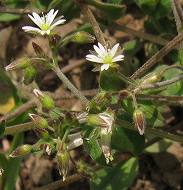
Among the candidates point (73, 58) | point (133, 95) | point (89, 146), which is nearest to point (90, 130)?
point (89, 146)

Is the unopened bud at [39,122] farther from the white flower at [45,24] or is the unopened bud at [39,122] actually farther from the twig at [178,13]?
the twig at [178,13]

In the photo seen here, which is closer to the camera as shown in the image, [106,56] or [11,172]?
[106,56]

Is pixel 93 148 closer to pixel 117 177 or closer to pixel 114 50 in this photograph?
pixel 114 50

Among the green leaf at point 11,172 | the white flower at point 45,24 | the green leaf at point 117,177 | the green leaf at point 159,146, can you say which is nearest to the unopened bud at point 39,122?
the white flower at point 45,24

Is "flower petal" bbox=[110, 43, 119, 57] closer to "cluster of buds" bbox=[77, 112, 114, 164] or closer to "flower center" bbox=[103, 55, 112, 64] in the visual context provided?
"flower center" bbox=[103, 55, 112, 64]

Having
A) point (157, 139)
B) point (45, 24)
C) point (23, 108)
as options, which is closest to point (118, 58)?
point (45, 24)

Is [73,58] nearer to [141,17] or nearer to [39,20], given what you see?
[141,17]

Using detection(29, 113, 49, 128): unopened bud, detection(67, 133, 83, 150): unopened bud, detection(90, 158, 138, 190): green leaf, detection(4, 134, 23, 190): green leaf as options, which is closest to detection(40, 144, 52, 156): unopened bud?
detection(29, 113, 49, 128): unopened bud
